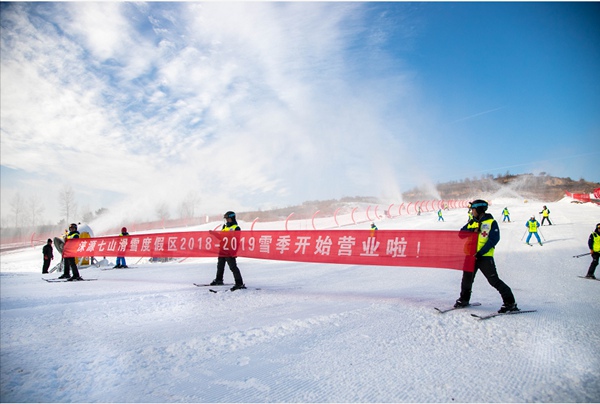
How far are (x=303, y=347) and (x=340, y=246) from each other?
397 centimetres

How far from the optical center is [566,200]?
5.34 metres

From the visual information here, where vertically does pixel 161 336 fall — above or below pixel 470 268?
below

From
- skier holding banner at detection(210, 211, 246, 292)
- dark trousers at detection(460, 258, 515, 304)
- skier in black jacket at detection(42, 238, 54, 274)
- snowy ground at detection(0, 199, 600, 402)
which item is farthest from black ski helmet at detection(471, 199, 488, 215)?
skier in black jacket at detection(42, 238, 54, 274)

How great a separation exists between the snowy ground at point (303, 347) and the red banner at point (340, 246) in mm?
815

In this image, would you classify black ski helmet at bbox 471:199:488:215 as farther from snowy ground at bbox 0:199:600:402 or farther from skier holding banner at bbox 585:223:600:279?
skier holding banner at bbox 585:223:600:279

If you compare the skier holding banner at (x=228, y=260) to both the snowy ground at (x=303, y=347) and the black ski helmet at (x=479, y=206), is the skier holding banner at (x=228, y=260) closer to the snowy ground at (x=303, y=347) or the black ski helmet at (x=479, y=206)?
the snowy ground at (x=303, y=347)

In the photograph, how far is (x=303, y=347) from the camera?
3.69 metres

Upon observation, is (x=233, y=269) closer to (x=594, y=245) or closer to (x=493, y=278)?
(x=493, y=278)

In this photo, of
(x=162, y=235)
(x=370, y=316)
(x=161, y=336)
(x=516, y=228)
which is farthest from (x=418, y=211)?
(x=161, y=336)

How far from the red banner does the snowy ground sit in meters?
0.81

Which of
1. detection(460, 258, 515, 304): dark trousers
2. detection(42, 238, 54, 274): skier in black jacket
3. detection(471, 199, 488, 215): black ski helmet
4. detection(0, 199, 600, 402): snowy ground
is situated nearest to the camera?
detection(0, 199, 600, 402): snowy ground

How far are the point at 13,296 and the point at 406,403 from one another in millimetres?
9174

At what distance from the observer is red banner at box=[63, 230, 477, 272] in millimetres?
5914

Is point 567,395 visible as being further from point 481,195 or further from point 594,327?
point 481,195
